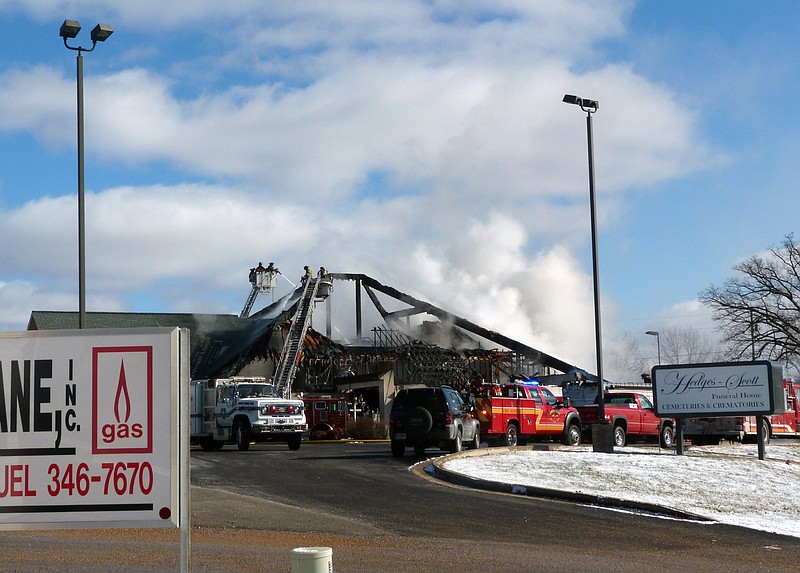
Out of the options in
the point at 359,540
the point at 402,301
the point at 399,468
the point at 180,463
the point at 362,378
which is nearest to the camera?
the point at 180,463

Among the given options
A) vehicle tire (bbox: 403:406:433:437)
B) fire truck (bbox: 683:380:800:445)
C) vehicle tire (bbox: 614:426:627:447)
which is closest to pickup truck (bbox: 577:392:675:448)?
vehicle tire (bbox: 614:426:627:447)

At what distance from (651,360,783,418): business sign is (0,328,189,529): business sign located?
20.8m

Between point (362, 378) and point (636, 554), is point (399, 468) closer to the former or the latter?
point (636, 554)

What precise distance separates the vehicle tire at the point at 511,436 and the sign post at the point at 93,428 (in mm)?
22704

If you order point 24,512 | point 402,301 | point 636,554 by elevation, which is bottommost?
point 636,554

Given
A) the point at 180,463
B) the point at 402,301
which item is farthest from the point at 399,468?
the point at 402,301

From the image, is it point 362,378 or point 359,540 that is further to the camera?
point 362,378

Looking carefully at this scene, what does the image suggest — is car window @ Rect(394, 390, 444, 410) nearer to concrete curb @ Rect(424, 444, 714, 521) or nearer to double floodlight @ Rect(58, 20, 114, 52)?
concrete curb @ Rect(424, 444, 714, 521)

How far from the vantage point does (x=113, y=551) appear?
37.4 feet

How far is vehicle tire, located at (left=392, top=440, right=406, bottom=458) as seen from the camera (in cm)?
2566

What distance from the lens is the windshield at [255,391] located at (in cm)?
3034

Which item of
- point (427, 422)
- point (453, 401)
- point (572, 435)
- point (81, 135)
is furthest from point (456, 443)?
point (81, 135)

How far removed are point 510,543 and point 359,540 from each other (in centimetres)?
187

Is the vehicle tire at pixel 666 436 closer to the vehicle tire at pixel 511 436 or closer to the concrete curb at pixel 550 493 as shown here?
the vehicle tire at pixel 511 436
